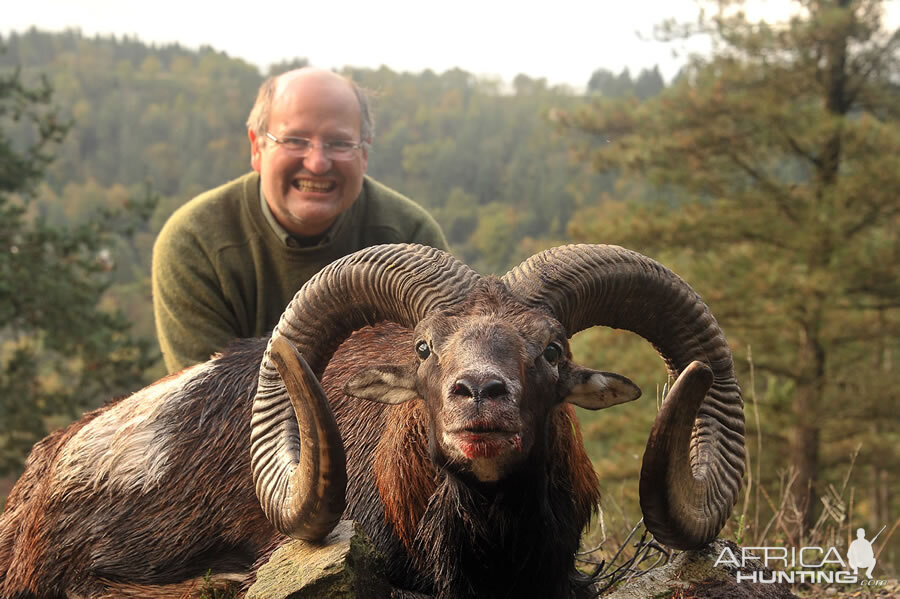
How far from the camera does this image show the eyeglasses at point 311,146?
6352 mm

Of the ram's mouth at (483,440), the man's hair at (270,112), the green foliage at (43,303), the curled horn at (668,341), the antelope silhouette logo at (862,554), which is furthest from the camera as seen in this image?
the green foliage at (43,303)

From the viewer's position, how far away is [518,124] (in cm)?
7144

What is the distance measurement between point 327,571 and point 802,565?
3.05 metres

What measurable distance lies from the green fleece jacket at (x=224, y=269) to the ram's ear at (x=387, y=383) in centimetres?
273

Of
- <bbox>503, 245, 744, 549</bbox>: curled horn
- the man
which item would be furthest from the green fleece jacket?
<bbox>503, 245, 744, 549</bbox>: curled horn

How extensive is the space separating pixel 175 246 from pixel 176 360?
86 cm

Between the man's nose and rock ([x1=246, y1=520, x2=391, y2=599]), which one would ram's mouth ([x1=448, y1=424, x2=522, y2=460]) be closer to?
rock ([x1=246, y1=520, x2=391, y2=599])

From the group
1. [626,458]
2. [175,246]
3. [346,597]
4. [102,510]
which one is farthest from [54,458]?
[626,458]

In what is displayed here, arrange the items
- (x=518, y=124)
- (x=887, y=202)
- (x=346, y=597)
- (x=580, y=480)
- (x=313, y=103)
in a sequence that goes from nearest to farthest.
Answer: (x=346, y=597), (x=580, y=480), (x=313, y=103), (x=887, y=202), (x=518, y=124)

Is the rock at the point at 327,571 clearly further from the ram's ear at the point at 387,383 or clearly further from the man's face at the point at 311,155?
the man's face at the point at 311,155

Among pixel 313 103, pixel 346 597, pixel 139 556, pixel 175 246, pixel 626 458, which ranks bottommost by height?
pixel 626 458

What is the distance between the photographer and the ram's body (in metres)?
3.64

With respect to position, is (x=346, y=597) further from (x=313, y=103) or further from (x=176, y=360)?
(x=313, y=103)

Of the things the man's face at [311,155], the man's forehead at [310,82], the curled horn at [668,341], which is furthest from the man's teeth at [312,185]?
the curled horn at [668,341]
